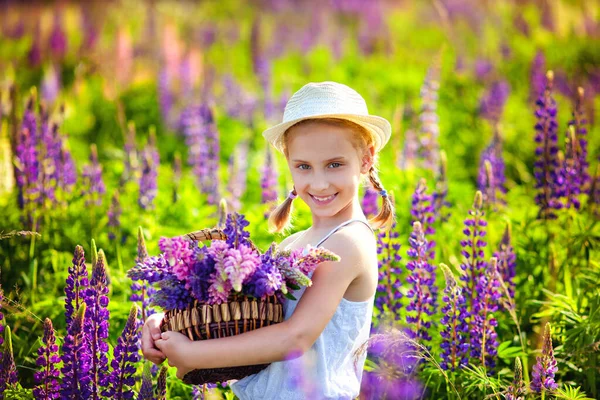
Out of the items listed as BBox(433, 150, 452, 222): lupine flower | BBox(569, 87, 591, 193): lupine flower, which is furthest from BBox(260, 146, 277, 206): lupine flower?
BBox(569, 87, 591, 193): lupine flower

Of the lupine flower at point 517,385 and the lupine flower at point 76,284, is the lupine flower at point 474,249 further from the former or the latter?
the lupine flower at point 76,284

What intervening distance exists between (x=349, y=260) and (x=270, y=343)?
0.39 m

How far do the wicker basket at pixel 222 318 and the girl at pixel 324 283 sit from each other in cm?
3

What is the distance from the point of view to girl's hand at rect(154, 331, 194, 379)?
7.20 ft

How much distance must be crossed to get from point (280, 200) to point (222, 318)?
2467 mm

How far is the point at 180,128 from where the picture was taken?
23.6 feet

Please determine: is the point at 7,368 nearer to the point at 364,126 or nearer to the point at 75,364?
the point at 75,364

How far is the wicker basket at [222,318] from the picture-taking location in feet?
7.12

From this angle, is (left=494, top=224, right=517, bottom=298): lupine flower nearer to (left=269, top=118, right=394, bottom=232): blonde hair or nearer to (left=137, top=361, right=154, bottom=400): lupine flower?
(left=269, top=118, right=394, bottom=232): blonde hair

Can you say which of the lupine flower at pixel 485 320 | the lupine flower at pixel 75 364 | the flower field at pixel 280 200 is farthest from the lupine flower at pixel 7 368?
the lupine flower at pixel 485 320

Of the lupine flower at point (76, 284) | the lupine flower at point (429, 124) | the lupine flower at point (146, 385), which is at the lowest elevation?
the lupine flower at point (146, 385)

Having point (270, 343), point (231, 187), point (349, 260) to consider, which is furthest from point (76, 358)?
point (231, 187)

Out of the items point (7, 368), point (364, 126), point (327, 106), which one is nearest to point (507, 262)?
point (364, 126)

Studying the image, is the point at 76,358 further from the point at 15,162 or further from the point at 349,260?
the point at 15,162
